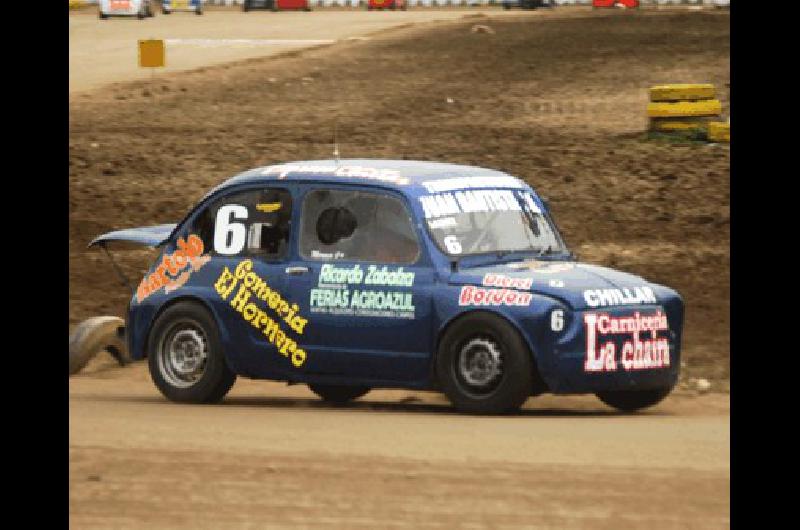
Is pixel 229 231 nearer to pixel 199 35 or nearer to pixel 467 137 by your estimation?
pixel 467 137

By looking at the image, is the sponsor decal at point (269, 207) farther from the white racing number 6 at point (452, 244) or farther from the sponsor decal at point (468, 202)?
the white racing number 6 at point (452, 244)

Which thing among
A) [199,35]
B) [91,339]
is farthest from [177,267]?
[199,35]

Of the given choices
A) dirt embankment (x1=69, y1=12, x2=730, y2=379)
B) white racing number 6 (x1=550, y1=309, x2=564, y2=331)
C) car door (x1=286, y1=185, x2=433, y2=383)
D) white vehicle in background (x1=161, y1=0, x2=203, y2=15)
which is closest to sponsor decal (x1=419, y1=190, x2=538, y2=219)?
car door (x1=286, y1=185, x2=433, y2=383)

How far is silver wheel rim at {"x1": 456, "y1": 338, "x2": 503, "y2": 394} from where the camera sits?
508 inches

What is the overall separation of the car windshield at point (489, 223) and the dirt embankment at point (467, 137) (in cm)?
313

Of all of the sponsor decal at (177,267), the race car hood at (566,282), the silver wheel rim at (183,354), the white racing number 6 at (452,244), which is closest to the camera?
the race car hood at (566,282)

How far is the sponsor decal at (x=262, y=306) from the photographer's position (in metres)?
13.7

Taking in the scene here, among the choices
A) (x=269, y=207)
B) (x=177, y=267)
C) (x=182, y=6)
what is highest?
(x=182, y=6)

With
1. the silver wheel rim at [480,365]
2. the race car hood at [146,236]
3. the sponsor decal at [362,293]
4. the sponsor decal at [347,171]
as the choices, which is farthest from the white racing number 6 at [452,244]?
the race car hood at [146,236]

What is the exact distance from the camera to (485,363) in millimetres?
12961

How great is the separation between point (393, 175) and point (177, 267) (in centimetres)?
171

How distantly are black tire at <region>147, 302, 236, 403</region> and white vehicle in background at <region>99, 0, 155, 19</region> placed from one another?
2257 inches

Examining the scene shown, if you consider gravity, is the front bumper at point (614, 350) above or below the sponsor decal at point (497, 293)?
below

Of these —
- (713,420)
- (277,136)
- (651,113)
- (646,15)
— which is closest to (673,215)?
(651,113)
